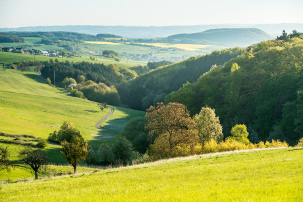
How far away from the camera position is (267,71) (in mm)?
83625

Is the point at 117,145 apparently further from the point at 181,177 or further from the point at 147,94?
the point at 147,94

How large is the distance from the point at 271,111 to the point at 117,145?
4227 centimetres

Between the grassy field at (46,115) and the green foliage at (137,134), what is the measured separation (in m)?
9.74

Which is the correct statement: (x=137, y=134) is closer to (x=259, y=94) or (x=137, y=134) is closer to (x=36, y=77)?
(x=259, y=94)

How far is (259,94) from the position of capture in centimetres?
7975

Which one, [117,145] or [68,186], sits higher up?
[68,186]

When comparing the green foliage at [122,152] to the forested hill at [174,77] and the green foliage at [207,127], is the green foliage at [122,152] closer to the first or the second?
the green foliage at [207,127]

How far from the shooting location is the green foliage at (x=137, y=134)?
74875mm

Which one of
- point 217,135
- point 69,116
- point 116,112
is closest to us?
point 217,135

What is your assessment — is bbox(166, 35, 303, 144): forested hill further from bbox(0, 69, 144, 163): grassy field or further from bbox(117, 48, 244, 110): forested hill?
bbox(117, 48, 244, 110): forested hill

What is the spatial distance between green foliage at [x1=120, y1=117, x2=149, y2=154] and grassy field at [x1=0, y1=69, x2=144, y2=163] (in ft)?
31.9

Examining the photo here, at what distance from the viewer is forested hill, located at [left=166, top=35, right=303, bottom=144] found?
63688mm

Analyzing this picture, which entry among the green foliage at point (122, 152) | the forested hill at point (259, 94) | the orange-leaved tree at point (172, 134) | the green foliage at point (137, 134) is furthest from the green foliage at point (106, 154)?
the forested hill at point (259, 94)

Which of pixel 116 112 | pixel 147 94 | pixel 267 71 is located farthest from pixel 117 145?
pixel 147 94
